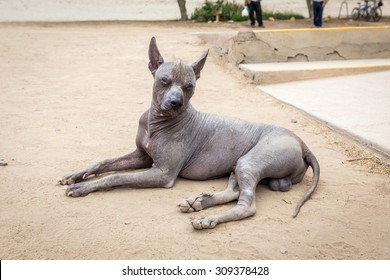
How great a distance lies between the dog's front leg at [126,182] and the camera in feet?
12.4

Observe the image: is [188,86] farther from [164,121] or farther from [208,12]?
[208,12]

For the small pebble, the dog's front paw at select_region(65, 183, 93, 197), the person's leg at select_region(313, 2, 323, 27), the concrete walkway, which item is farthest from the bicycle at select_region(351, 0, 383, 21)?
the small pebble

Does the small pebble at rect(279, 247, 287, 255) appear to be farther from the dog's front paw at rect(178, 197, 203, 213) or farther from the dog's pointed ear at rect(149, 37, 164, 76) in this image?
the dog's pointed ear at rect(149, 37, 164, 76)

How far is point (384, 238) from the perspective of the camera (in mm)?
3311

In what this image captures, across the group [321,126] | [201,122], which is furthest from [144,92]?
[201,122]

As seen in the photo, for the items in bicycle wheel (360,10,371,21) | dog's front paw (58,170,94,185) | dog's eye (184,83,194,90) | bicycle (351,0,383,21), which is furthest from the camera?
bicycle wheel (360,10,371,21)

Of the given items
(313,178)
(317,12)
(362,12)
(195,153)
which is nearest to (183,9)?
(317,12)

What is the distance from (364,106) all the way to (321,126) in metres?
0.96

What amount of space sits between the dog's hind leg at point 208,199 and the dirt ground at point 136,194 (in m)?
0.05

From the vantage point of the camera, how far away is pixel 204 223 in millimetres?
3252

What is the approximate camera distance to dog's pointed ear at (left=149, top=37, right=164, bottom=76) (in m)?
3.89

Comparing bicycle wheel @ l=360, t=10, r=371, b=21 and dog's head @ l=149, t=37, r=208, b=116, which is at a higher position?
dog's head @ l=149, t=37, r=208, b=116

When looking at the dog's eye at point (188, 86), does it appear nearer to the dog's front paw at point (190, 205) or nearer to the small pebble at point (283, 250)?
the dog's front paw at point (190, 205)

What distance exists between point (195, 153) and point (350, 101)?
369cm
